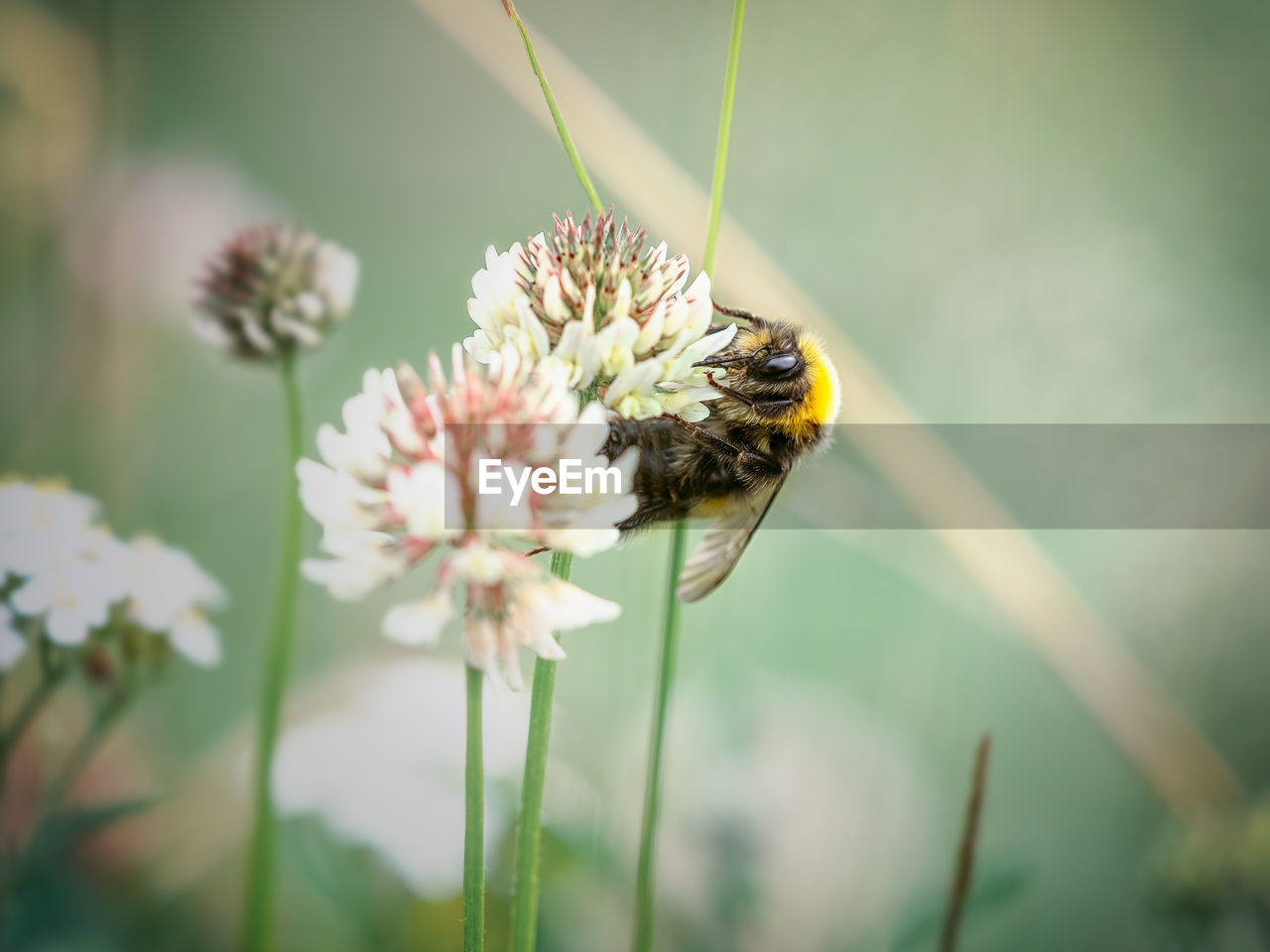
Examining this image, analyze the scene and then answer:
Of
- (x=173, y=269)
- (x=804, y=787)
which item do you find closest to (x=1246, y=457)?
(x=804, y=787)

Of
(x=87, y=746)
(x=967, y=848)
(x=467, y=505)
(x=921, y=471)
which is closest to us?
(x=467, y=505)

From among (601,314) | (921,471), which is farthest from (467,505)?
(921,471)

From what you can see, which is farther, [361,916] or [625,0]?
[625,0]

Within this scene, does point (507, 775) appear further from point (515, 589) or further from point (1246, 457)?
point (1246, 457)

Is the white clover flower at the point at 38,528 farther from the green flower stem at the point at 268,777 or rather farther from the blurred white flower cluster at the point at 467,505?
the blurred white flower cluster at the point at 467,505

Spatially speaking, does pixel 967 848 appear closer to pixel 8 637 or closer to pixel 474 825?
pixel 474 825

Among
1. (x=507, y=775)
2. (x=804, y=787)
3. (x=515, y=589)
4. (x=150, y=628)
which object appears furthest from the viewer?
(x=804, y=787)
